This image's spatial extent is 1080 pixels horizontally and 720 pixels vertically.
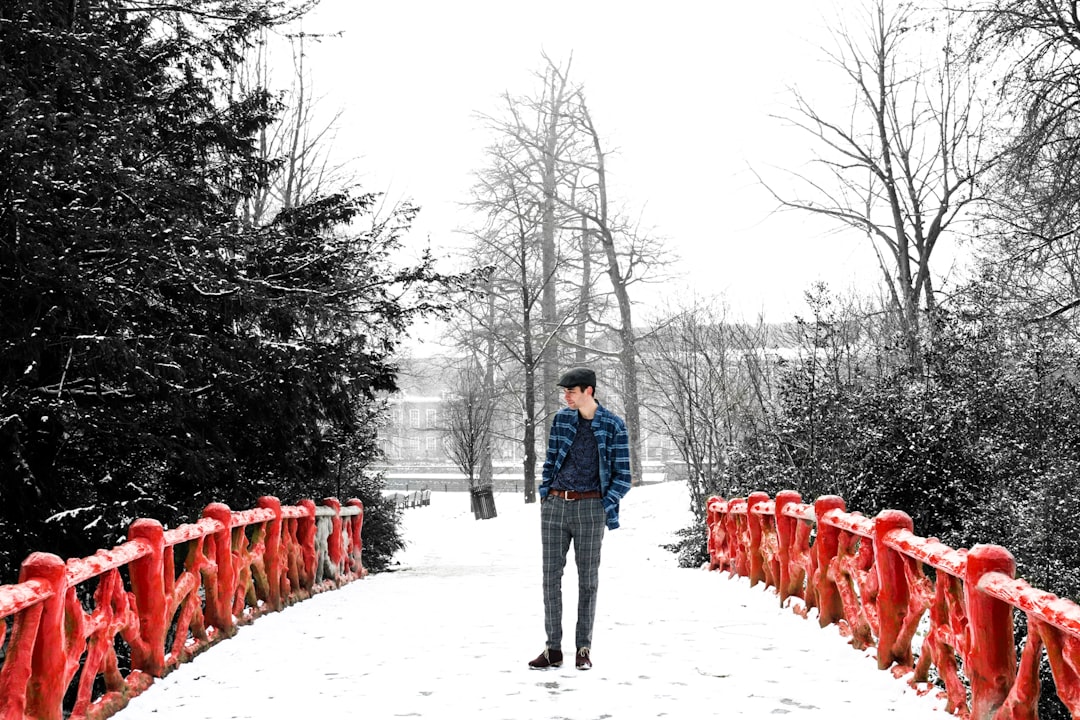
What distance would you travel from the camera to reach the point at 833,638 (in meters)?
7.15

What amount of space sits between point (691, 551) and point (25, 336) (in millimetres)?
10433

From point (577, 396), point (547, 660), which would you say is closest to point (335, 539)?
point (547, 660)

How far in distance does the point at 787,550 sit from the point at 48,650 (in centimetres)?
612

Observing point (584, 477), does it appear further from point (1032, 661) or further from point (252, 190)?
point (252, 190)

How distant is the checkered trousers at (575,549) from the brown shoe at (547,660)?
0.08m

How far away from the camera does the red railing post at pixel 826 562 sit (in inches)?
293

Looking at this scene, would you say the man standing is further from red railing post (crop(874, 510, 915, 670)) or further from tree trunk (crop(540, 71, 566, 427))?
tree trunk (crop(540, 71, 566, 427))

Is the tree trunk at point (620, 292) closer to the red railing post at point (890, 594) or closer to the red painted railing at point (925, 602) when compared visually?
the red painted railing at point (925, 602)

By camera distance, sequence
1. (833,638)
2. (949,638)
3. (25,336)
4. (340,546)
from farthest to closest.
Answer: (340,546) < (25,336) < (833,638) < (949,638)

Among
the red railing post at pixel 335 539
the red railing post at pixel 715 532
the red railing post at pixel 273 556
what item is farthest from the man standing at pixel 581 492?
the red railing post at pixel 715 532

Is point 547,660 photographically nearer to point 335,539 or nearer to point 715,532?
point 335,539

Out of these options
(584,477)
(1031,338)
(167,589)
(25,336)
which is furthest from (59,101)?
(1031,338)

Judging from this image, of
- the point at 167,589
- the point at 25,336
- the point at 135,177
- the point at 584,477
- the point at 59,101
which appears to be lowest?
the point at 167,589

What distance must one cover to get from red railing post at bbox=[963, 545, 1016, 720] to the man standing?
2042mm
